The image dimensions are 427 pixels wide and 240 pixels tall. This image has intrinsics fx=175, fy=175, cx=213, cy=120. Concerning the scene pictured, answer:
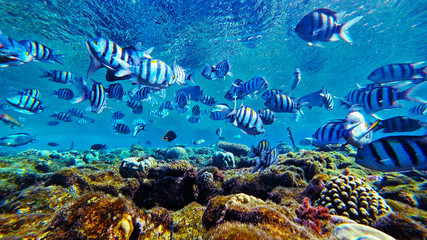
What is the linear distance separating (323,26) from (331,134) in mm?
2285

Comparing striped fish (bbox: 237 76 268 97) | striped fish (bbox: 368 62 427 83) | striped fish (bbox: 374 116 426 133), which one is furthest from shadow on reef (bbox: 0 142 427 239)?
striped fish (bbox: 368 62 427 83)

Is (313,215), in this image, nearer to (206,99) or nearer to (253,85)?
(253,85)

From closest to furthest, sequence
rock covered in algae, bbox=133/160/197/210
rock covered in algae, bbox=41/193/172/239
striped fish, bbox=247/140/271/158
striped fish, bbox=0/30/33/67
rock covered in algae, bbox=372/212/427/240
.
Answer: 1. rock covered in algae, bbox=41/193/172/239
2. rock covered in algae, bbox=372/212/427/240
3. striped fish, bbox=0/30/33/67
4. rock covered in algae, bbox=133/160/197/210
5. striped fish, bbox=247/140/271/158

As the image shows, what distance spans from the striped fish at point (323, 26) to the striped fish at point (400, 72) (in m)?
2.18

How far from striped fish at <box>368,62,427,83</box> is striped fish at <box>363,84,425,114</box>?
1.34 metres

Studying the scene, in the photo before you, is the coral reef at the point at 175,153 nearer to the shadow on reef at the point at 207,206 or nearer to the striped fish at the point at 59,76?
the shadow on reef at the point at 207,206

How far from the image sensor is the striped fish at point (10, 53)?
3162 millimetres

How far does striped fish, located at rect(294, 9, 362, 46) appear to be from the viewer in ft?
12.0

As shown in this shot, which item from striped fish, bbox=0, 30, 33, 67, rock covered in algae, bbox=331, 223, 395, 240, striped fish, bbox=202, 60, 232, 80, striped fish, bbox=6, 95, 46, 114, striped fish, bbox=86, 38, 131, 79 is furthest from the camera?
striped fish, bbox=202, 60, 232, 80

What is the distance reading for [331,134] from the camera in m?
3.27

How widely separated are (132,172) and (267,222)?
4.08 meters

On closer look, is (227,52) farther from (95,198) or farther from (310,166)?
(95,198)

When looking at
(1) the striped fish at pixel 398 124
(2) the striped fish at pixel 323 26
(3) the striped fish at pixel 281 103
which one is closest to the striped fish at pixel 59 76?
(3) the striped fish at pixel 281 103

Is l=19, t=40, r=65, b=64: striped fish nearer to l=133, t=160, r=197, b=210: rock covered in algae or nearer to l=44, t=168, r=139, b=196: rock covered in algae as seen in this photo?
l=44, t=168, r=139, b=196: rock covered in algae
